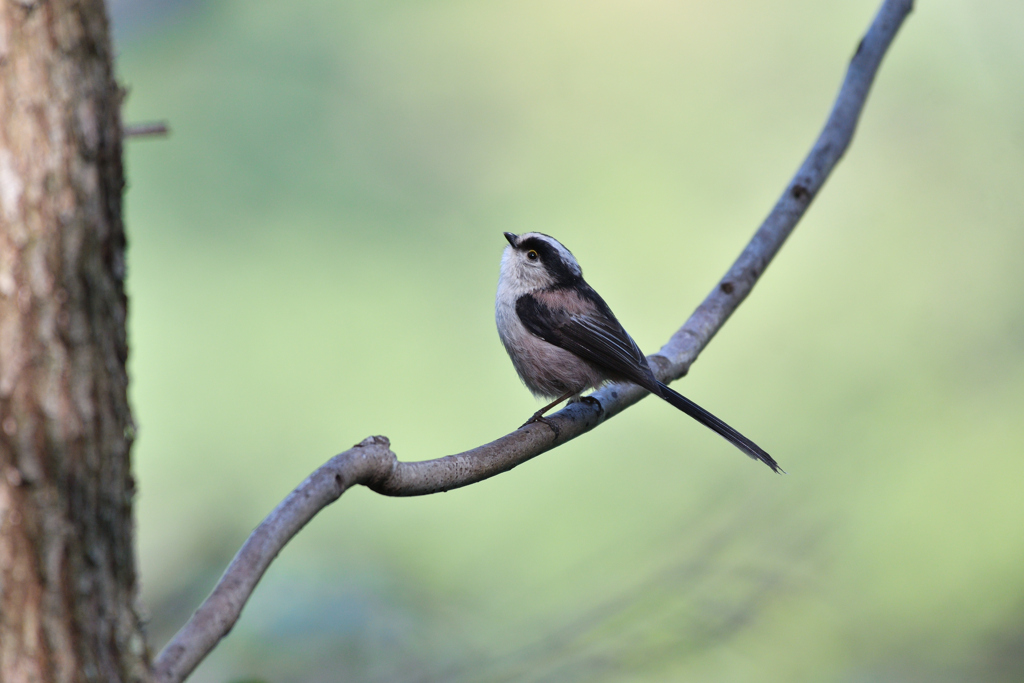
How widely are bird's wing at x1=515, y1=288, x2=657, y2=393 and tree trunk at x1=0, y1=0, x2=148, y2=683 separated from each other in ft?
7.03

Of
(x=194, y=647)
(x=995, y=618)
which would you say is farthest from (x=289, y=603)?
(x=995, y=618)

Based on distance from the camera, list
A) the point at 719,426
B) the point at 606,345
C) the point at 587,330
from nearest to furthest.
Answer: the point at 719,426 → the point at 606,345 → the point at 587,330

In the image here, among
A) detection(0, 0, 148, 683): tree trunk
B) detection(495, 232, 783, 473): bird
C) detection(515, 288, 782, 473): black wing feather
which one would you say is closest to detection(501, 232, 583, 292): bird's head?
detection(495, 232, 783, 473): bird

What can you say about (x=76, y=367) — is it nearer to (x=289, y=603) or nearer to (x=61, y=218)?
(x=61, y=218)

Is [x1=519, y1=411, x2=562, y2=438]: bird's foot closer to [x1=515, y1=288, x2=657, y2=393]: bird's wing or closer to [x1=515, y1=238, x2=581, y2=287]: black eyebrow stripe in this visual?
[x1=515, y1=288, x2=657, y2=393]: bird's wing

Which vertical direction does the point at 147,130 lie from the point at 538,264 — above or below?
below

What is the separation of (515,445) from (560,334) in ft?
3.82

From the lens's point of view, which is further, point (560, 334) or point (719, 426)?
point (560, 334)

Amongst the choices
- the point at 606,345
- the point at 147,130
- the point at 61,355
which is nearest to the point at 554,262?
the point at 606,345

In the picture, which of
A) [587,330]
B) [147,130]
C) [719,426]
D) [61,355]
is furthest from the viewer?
[587,330]

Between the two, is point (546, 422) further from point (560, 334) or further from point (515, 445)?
point (560, 334)

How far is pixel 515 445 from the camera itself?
94.8 inches

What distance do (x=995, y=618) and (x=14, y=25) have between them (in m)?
6.01

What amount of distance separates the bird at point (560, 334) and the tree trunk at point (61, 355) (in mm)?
1905
